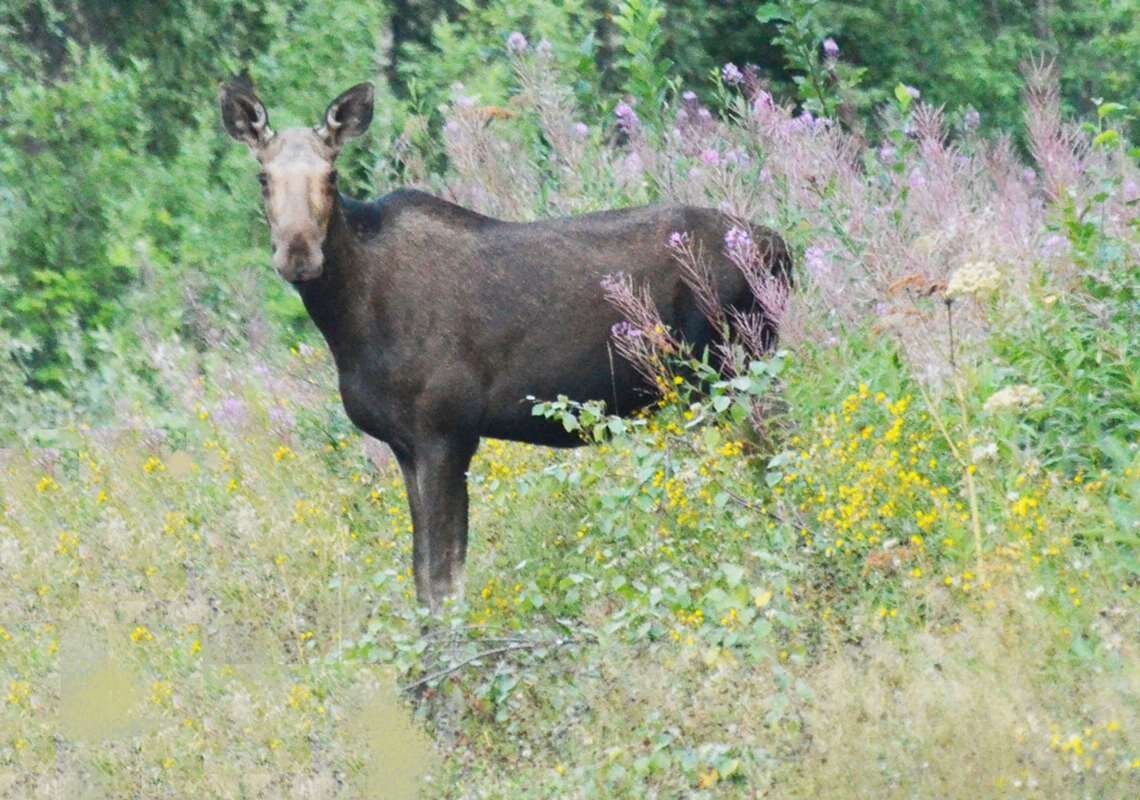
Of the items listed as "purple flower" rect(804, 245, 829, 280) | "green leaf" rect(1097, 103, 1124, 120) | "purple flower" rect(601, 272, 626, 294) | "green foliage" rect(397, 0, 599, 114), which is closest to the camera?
"green leaf" rect(1097, 103, 1124, 120)

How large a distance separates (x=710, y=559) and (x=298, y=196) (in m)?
2.21

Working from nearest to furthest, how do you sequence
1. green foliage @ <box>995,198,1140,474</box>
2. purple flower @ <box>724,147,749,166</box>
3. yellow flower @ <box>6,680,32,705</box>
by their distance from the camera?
green foliage @ <box>995,198,1140,474</box>
yellow flower @ <box>6,680,32,705</box>
purple flower @ <box>724,147,749,166</box>

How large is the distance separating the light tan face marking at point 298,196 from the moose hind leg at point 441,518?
37.5 inches

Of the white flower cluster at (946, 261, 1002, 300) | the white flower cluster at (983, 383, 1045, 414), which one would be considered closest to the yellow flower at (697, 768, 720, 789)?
the white flower cluster at (983, 383, 1045, 414)

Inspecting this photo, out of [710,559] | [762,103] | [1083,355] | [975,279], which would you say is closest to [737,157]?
[762,103]

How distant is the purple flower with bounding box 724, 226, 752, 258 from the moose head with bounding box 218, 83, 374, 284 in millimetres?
1660

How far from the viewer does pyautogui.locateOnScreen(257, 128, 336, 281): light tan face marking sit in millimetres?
8156

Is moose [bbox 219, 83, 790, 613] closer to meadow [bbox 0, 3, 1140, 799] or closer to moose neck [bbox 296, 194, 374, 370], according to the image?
moose neck [bbox 296, 194, 374, 370]

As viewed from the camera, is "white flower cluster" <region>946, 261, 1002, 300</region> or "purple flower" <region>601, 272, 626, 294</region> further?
"purple flower" <region>601, 272, 626, 294</region>

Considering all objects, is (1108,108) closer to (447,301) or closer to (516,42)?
(447,301)

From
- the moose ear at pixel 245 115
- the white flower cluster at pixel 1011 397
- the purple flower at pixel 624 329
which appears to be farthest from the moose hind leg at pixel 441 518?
the white flower cluster at pixel 1011 397

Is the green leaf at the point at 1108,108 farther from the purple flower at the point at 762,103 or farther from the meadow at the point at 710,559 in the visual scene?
the purple flower at the point at 762,103

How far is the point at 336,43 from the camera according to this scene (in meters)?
15.5

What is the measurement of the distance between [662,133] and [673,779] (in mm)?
7358
